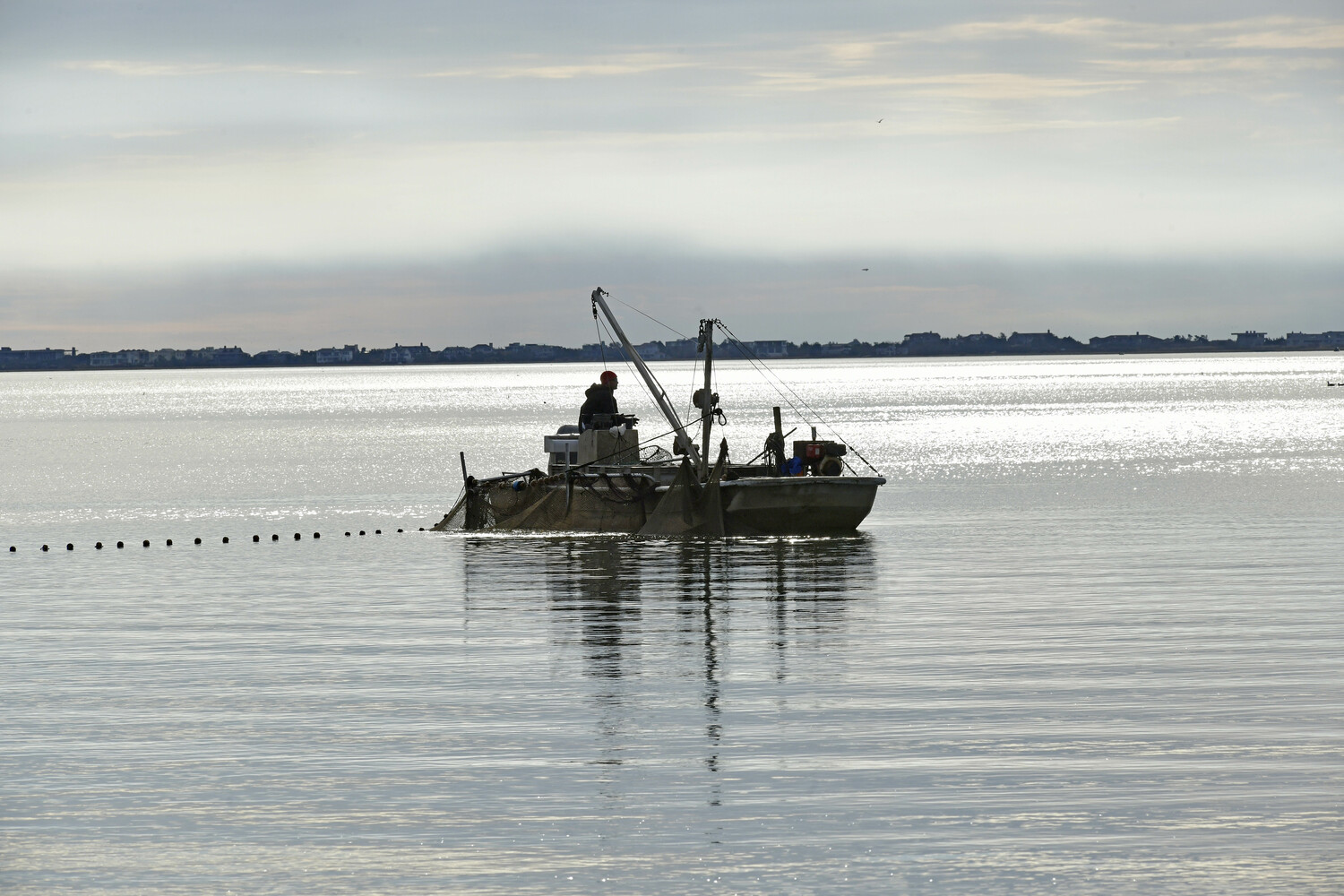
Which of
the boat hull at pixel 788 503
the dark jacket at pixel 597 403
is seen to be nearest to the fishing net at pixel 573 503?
the dark jacket at pixel 597 403

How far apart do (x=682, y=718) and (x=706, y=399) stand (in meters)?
31.2

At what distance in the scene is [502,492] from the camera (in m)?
61.2

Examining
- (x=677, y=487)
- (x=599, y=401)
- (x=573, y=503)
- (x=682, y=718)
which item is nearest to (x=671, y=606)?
(x=682, y=718)

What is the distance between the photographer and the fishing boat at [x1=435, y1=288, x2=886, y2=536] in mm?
55656

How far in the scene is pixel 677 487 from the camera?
5603 cm

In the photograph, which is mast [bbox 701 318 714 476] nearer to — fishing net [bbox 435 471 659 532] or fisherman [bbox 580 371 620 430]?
fishing net [bbox 435 471 659 532]

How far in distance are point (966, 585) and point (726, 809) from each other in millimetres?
24799

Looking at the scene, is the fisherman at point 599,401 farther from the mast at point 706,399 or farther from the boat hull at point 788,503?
the boat hull at point 788,503

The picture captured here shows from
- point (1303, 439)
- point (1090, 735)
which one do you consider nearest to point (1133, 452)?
point (1303, 439)

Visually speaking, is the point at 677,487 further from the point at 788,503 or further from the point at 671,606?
the point at 671,606

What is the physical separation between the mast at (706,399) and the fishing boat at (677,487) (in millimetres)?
43

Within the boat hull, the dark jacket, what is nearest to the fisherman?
the dark jacket

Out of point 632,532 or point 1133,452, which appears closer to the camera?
point 632,532

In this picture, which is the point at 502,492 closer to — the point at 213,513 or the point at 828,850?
the point at 213,513
